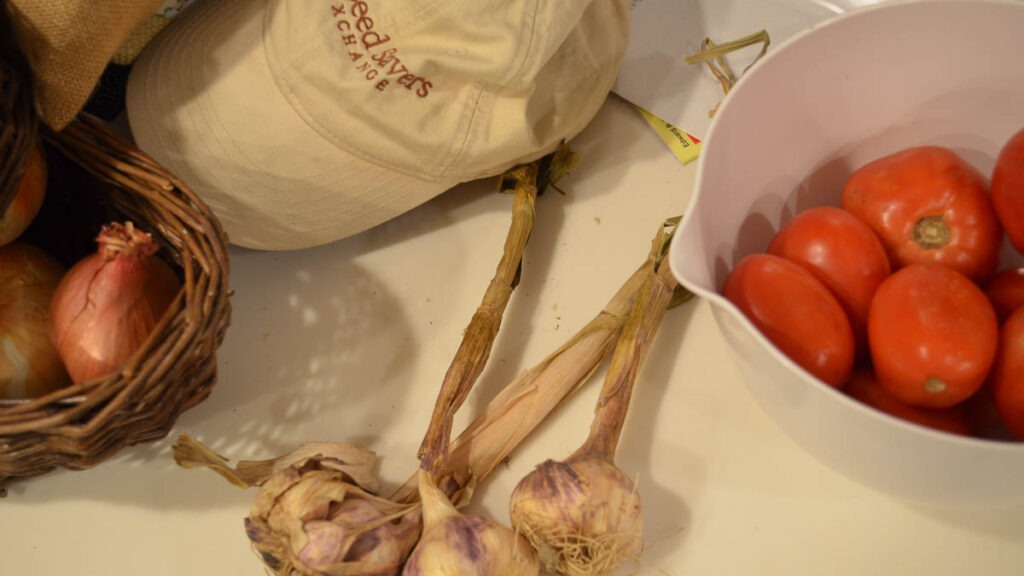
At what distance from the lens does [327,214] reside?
28.5 inches

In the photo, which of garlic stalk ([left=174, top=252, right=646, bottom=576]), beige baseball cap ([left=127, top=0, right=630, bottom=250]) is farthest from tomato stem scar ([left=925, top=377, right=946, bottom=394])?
beige baseball cap ([left=127, top=0, right=630, bottom=250])

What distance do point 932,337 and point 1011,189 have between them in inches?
A: 5.4

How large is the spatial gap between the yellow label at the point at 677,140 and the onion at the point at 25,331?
55 cm

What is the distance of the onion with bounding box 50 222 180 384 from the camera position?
22.8 inches

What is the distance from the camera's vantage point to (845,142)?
687 millimetres

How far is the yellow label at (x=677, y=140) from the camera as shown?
2.62 ft

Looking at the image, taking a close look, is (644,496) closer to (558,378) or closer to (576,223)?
(558,378)

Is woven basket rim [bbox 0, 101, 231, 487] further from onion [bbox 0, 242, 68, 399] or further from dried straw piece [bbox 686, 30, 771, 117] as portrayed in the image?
dried straw piece [bbox 686, 30, 771, 117]

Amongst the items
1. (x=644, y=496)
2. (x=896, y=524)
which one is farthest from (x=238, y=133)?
(x=896, y=524)

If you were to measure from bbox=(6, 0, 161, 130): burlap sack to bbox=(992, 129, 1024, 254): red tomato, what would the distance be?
619 millimetres

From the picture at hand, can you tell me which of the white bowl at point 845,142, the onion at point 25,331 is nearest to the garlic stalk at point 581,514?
the white bowl at point 845,142

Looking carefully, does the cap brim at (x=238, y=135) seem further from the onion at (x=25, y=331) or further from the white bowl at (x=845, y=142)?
the white bowl at (x=845, y=142)

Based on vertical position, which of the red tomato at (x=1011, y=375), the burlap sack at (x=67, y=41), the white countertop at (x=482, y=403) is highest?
the burlap sack at (x=67, y=41)

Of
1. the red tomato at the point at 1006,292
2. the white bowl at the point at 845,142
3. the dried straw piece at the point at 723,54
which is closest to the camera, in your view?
the white bowl at the point at 845,142
